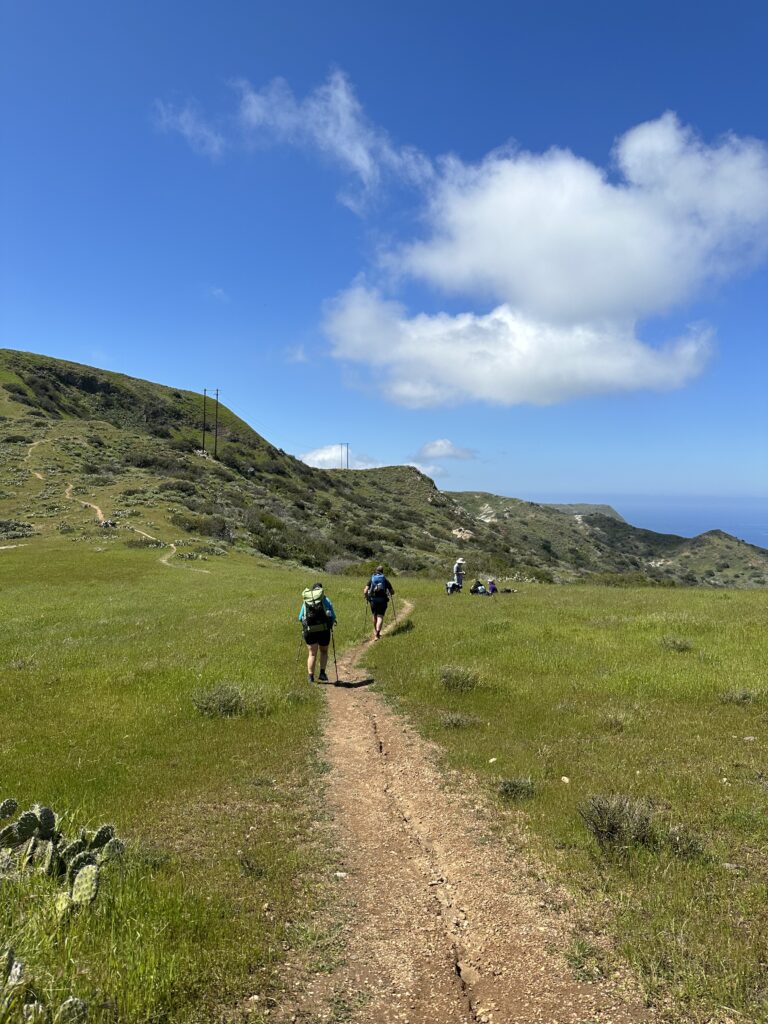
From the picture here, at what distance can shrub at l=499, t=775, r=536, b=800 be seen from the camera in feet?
28.5

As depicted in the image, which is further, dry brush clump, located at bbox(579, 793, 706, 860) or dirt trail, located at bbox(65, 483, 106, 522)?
dirt trail, located at bbox(65, 483, 106, 522)

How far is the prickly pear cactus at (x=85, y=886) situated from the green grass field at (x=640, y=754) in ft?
14.8

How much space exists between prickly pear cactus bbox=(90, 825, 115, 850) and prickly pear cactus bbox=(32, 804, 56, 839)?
52 centimetres

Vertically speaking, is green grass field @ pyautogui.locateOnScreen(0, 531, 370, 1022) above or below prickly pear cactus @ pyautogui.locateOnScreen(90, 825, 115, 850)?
below

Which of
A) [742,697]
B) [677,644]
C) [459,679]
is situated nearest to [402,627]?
[459,679]

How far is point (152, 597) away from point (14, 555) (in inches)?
691

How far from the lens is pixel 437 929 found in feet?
19.6

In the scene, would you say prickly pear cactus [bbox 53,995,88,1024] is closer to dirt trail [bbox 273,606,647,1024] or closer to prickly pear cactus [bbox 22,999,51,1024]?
prickly pear cactus [bbox 22,999,51,1024]

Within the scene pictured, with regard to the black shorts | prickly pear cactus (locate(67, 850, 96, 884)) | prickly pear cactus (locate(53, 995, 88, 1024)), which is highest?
the black shorts

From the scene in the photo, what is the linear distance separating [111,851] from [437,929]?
3.56 meters

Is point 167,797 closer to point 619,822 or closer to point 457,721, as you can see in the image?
point 457,721

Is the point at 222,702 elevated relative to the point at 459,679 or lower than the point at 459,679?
lower

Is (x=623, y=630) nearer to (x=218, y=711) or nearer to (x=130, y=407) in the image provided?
(x=218, y=711)

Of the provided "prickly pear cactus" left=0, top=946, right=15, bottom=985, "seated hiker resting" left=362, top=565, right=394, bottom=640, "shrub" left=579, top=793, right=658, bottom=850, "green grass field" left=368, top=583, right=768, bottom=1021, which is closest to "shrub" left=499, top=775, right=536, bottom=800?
"green grass field" left=368, top=583, right=768, bottom=1021
